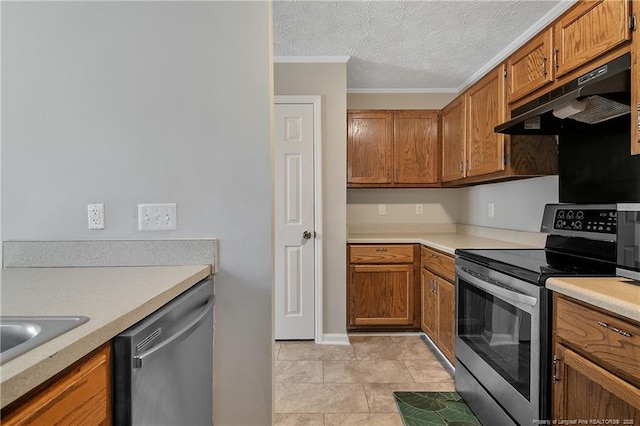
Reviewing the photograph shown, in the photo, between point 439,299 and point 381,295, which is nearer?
point 439,299

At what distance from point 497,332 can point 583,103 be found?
112 centimetres

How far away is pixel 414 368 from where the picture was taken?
2.42 m

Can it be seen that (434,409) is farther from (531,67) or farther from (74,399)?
(531,67)

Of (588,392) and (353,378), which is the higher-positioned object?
(588,392)

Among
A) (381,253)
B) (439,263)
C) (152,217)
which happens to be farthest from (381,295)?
(152,217)

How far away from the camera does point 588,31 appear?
1.49 m

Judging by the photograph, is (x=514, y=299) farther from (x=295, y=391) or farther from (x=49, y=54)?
(x=49, y=54)

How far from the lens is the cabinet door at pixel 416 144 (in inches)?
130

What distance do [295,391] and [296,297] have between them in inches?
36.3

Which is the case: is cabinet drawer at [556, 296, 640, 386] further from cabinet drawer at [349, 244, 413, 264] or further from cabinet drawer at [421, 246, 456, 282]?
cabinet drawer at [349, 244, 413, 264]

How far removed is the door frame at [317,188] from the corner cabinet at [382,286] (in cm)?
29

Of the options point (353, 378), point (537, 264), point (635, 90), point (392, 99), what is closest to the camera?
point (635, 90)

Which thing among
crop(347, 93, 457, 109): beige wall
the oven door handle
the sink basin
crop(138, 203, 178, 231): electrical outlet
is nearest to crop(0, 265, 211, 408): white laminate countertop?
the sink basin

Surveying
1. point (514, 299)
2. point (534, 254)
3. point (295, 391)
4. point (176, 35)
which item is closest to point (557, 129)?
point (534, 254)
